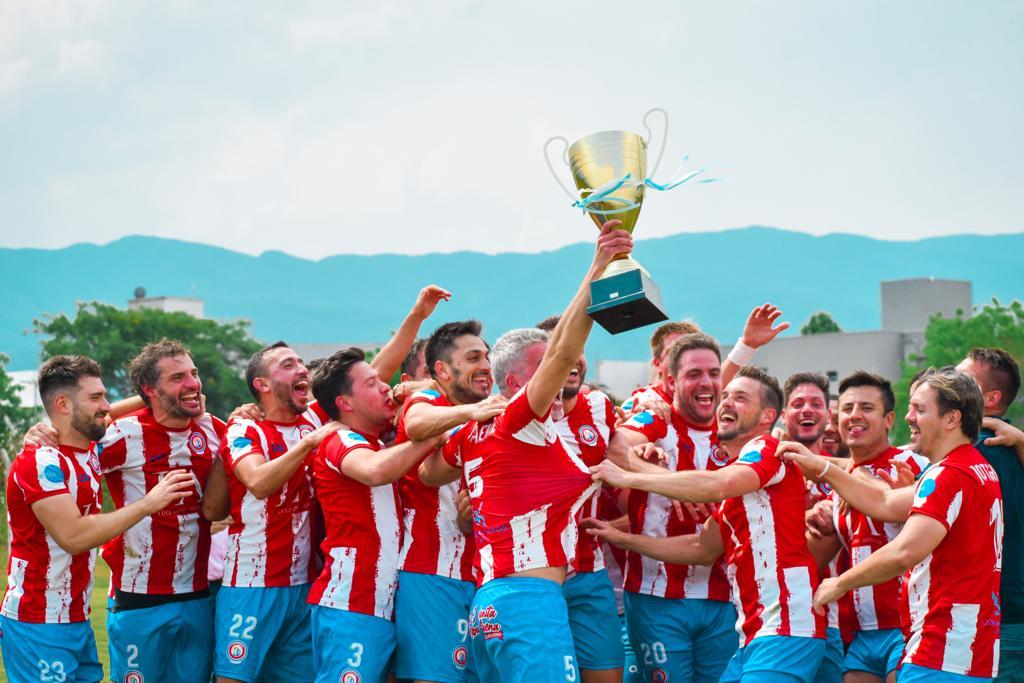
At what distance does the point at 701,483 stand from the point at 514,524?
3.74ft

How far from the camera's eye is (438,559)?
6660mm

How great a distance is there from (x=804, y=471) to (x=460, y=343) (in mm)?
2074

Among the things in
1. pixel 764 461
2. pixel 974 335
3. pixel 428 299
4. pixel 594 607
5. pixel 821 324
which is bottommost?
pixel 594 607

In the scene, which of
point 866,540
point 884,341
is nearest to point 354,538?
point 866,540

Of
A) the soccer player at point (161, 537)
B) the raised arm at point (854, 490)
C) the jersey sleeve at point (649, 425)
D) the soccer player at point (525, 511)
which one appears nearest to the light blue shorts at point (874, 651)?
the raised arm at point (854, 490)

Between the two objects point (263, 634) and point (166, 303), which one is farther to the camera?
point (166, 303)

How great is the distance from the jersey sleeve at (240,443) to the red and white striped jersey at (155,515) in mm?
269

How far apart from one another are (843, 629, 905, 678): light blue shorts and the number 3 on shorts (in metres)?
2.01

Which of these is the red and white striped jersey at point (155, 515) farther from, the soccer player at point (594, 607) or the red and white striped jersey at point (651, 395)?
the red and white striped jersey at point (651, 395)

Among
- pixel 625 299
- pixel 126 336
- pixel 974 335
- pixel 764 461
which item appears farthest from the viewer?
pixel 126 336

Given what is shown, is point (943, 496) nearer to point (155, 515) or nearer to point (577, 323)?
point (577, 323)

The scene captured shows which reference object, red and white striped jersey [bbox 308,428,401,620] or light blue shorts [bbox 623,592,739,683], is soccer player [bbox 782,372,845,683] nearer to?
light blue shorts [bbox 623,592,739,683]

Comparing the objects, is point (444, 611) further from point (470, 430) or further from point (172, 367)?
point (172, 367)

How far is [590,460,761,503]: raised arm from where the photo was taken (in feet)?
20.3
